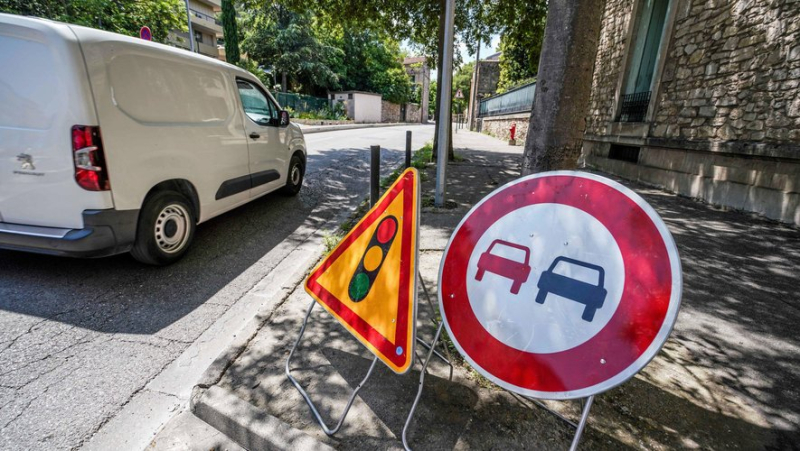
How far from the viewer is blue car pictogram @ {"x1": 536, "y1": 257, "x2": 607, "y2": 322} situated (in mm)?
1318

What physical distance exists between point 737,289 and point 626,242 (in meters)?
3.20

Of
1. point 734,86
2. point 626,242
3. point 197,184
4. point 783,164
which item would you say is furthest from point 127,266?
point 734,86

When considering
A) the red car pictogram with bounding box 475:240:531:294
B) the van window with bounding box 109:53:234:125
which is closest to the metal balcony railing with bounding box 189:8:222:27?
the van window with bounding box 109:53:234:125

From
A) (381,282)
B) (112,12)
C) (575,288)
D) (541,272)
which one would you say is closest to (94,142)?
(381,282)

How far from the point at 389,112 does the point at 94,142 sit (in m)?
49.0

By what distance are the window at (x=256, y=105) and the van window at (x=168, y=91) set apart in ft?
1.43

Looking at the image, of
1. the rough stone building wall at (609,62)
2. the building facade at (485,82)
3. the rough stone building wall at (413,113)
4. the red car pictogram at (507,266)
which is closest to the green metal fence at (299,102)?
the building facade at (485,82)

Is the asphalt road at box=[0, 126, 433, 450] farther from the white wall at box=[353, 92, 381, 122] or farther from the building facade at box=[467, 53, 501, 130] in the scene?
the white wall at box=[353, 92, 381, 122]

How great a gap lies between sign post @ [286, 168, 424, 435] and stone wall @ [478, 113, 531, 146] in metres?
13.5

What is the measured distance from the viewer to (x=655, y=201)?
685 cm

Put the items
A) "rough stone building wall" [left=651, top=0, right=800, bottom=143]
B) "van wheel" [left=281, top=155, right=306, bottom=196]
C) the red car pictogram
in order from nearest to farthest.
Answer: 1. the red car pictogram
2. "rough stone building wall" [left=651, top=0, right=800, bottom=143]
3. "van wheel" [left=281, top=155, right=306, bottom=196]

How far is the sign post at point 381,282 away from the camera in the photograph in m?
1.75

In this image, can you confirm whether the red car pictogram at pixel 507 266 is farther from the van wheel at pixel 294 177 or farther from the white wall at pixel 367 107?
the white wall at pixel 367 107

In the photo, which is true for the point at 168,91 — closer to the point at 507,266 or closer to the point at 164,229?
the point at 164,229
